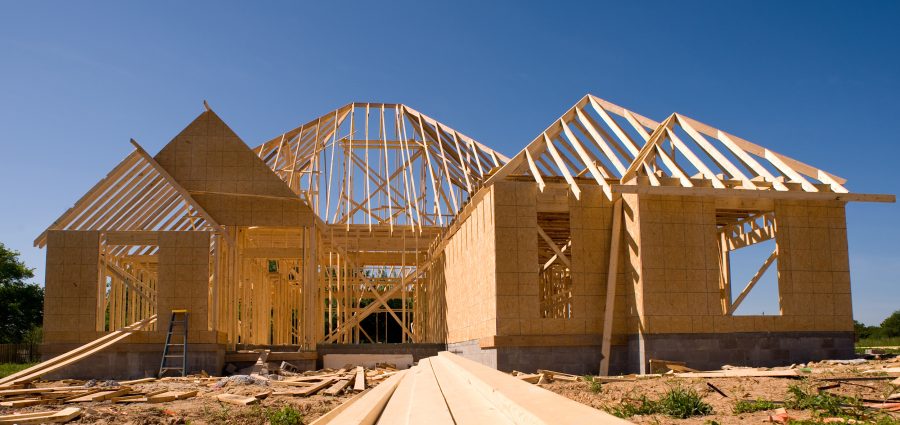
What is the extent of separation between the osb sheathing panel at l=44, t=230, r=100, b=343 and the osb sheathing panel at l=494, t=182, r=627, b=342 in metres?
9.66

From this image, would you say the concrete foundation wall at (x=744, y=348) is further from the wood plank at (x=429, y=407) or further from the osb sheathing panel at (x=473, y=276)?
the wood plank at (x=429, y=407)

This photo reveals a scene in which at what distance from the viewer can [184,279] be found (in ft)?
62.0

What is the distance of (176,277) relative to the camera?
1891 centimetres

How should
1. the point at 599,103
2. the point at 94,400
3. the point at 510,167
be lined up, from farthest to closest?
the point at 599,103
the point at 510,167
the point at 94,400

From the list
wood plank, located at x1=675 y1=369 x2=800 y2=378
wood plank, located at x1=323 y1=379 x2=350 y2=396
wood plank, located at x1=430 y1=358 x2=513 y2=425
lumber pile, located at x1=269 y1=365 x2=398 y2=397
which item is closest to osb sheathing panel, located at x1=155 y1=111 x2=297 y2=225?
lumber pile, located at x1=269 y1=365 x2=398 y2=397

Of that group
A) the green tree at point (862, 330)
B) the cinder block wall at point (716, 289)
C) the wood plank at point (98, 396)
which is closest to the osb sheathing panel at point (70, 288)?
the wood plank at point (98, 396)

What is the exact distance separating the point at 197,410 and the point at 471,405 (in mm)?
6360

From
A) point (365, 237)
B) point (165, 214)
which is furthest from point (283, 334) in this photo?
point (165, 214)

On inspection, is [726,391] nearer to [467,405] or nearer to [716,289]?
[467,405]

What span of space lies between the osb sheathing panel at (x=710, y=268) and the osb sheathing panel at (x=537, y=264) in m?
0.67

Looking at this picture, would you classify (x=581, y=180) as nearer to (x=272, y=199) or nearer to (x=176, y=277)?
(x=272, y=199)

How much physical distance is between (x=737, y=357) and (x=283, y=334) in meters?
19.2

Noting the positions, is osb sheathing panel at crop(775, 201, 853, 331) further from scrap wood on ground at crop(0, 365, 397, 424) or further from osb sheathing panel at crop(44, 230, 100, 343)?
osb sheathing panel at crop(44, 230, 100, 343)

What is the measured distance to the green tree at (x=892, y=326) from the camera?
52250 mm
